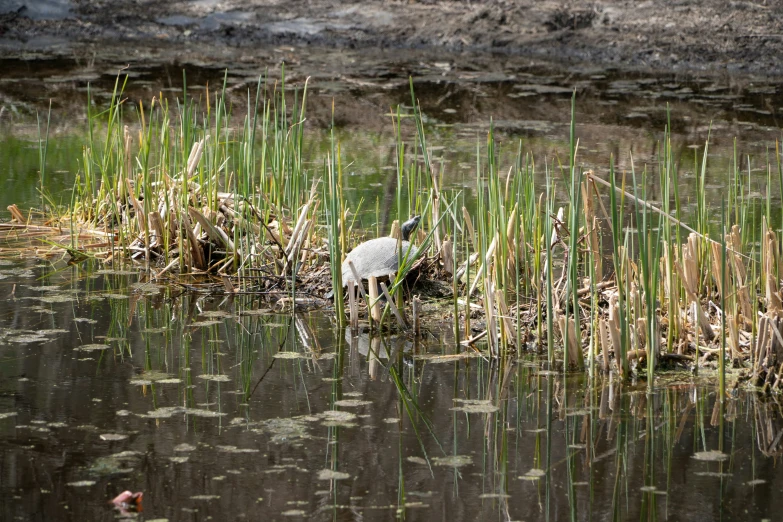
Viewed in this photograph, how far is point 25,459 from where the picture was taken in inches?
108

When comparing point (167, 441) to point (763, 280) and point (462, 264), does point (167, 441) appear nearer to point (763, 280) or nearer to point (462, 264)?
point (462, 264)

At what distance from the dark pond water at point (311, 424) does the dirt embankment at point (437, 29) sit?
24.6ft

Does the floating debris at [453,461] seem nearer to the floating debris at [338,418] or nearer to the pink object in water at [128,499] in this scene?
the floating debris at [338,418]

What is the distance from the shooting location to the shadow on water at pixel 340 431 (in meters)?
2.56

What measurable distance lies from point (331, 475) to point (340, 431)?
0.28 meters

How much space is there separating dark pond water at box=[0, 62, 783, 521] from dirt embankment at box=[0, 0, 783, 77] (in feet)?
24.6

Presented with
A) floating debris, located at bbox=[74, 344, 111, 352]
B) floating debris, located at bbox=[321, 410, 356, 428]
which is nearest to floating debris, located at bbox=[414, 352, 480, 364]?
floating debris, located at bbox=[321, 410, 356, 428]

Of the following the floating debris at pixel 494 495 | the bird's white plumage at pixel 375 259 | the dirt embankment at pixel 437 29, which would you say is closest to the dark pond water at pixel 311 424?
the floating debris at pixel 494 495

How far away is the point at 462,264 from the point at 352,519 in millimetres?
1999

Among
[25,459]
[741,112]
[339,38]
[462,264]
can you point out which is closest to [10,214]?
[462,264]

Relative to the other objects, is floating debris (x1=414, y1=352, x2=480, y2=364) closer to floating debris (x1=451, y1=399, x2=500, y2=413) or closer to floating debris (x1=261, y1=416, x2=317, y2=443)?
floating debris (x1=451, y1=399, x2=500, y2=413)

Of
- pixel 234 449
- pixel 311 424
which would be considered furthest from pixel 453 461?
pixel 234 449

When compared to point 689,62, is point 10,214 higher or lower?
lower

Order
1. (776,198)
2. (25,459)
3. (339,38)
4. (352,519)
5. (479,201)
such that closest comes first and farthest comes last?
(352,519) → (25,459) → (479,201) → (776,198) → (339,38)
